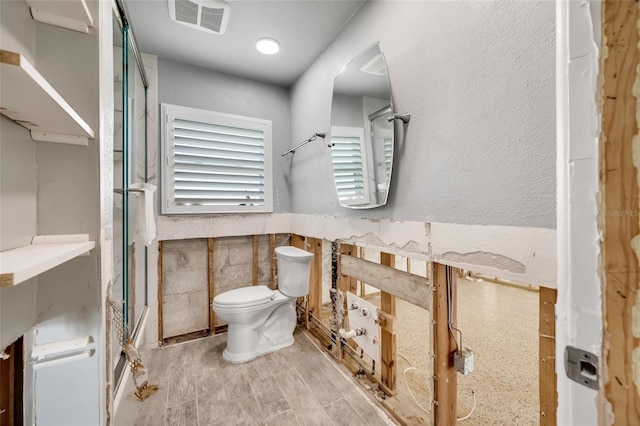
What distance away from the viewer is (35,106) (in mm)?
629

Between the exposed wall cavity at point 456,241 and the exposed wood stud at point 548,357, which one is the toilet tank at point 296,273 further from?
the exposed wood stud at point 548,357

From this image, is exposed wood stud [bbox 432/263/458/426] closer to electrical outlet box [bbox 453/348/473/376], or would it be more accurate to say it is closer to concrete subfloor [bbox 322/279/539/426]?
electrical outlet box [bbox 453/348/473/376]

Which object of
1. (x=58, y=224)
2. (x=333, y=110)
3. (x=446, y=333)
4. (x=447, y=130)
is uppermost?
(x=333, y=110)

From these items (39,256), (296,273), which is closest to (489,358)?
(296,273)

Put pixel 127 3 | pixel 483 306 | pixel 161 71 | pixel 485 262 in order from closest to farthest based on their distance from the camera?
pixel 485 262
pixel 127 3
pixel 161 71
pixel 483 306

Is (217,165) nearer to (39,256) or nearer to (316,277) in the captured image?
(316,277)

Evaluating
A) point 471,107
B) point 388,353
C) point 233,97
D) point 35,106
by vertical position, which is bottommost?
point 388,353

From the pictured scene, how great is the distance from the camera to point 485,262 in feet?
3.10

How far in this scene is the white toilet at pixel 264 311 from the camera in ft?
6.18

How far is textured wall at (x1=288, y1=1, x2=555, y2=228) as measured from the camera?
81 cm

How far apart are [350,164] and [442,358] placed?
1.18 metres

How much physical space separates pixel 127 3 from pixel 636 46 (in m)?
2.26

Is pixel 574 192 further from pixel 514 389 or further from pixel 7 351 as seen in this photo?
pixel 514 389

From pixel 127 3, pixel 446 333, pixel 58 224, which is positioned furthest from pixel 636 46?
pixel 127 3
